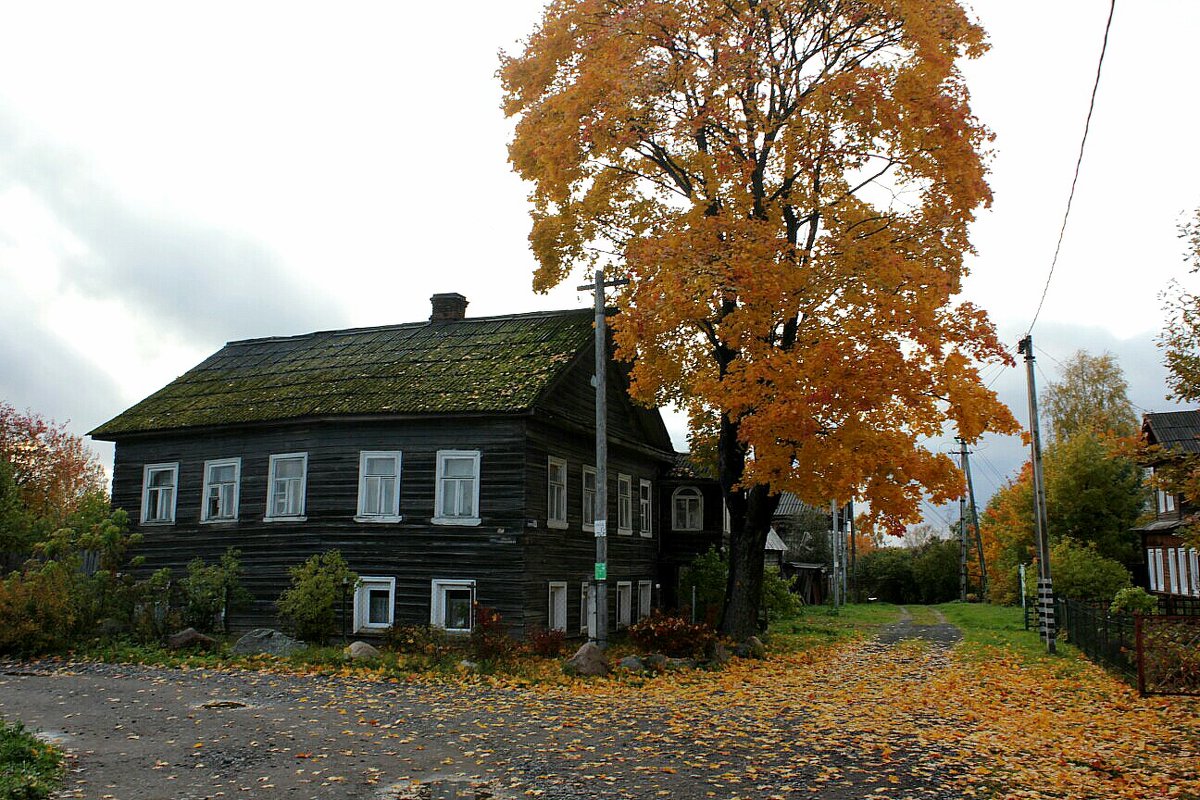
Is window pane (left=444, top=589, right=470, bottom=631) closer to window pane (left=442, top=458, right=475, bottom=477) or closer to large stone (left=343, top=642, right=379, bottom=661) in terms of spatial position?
large stone (left=343, top=642, right=379, bottom=661)

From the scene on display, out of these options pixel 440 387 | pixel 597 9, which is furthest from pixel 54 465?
pixel 597 9

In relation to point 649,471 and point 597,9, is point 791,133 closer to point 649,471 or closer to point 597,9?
point 597,9

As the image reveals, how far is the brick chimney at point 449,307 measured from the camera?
30.6 metres

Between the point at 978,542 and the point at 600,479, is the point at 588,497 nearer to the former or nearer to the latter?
the point at 600,479

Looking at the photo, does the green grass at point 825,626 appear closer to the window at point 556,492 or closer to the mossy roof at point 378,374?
the window at point 556,492

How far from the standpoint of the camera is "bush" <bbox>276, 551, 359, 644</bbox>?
2270 cm

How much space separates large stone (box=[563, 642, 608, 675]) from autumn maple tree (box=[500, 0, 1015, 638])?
18.0 feet

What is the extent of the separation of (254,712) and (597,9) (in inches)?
691

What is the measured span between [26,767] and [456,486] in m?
14.0

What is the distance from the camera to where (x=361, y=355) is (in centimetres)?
2859

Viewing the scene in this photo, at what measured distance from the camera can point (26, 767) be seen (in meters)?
10.0

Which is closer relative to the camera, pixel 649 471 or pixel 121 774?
pixel 121 774

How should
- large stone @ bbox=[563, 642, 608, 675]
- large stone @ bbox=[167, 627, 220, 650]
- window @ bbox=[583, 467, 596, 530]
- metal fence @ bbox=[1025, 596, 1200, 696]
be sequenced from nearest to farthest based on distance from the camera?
metal fence @ bbox=[1025, 596, 1200, 696] < large stone @ bbox=[563, 642, 608, 675] < large stone @ bbox=[167, 627, 220, 650] < window @ bbox=[583, 467, 596, 530]

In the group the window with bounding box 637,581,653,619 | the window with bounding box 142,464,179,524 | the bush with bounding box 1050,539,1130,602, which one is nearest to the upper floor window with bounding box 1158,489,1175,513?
the bush with bounding box 1050,539,1130,602
